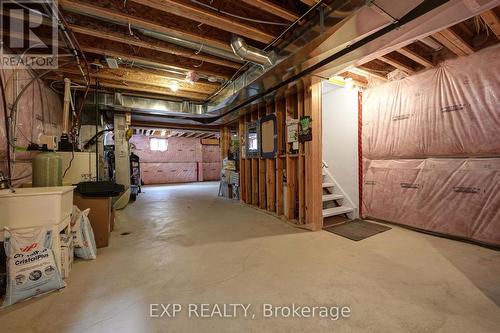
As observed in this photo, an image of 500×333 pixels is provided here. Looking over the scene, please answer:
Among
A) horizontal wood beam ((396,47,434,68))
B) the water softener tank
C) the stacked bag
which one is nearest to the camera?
the stacked bag

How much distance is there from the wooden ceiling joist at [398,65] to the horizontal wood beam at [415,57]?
0.17 metres

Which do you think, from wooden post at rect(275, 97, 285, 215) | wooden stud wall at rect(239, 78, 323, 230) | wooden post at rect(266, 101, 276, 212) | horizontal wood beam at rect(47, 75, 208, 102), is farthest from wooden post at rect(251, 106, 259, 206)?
horizontal wood beam at rect(47, 75, 208, 102)

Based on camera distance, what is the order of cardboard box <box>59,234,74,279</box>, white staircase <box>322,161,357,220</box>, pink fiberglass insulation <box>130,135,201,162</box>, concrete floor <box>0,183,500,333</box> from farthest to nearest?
pink fiberglass insulation <box>130,135,201,162</box> → white staircase <box>322,161,357,220</box> → cardboard box <box>59,234,74,279</box> → concrete floor <box>0,183,500,333</box>

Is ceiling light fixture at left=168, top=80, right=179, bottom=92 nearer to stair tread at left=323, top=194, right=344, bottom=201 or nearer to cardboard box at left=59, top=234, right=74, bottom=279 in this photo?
cardboard box at left=59, top=234, right=74, bottom=279

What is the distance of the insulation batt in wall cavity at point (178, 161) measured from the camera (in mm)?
10703

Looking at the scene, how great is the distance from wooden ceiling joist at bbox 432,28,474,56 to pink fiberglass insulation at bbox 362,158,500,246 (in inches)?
53.5

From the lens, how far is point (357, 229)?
3205 mm

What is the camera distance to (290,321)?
1385 mm

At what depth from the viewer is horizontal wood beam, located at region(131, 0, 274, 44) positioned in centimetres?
192

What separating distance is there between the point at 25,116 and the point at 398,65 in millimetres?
5175

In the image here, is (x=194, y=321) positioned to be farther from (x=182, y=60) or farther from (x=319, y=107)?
(x=182, y=60)

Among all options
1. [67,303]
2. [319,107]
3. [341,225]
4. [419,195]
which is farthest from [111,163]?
[419,195]

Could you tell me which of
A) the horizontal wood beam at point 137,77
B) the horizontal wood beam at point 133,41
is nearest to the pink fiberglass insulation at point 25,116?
the horizontal wood beam at point 137,77

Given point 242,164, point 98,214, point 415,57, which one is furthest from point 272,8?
point 242,164
